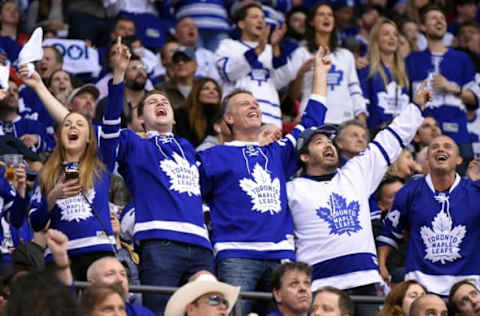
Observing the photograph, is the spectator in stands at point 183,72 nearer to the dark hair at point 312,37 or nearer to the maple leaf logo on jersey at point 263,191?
the dark hair at point 312,37

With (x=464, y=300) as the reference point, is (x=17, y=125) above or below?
above

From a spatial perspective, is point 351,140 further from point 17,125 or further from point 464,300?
point 17,125

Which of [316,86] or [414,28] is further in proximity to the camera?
[414,28]

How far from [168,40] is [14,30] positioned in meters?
1.93

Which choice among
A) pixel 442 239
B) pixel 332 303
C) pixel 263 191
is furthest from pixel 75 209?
pixel 442 239

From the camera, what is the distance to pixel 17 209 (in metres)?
9.40

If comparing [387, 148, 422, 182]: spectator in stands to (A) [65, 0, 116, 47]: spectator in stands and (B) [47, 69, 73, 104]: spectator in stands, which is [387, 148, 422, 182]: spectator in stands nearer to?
(B) [47, 69, 73, 104]: spectator in stands

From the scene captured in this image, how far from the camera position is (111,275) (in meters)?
8.28

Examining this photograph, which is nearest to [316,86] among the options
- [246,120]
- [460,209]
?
[246,120]

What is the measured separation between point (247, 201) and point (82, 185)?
1207 millimetres

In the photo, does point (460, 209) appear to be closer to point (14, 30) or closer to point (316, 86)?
point (316, 86)

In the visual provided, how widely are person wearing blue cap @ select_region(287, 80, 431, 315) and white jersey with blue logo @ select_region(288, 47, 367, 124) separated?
2699 mm

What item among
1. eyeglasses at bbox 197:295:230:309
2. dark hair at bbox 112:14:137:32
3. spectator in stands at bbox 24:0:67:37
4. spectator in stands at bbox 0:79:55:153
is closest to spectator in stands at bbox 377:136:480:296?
eyeglasses at bbox 197:295:230:309

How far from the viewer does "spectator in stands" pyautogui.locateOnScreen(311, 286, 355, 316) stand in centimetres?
887
